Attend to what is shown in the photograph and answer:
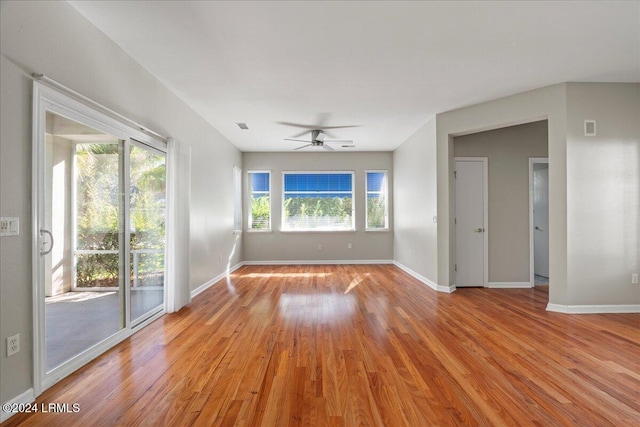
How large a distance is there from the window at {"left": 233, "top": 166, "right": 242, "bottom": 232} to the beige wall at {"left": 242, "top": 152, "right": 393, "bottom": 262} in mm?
216

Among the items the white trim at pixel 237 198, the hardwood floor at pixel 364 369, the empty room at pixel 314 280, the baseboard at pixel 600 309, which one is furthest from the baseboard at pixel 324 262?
the baseboard at pixel 600 309

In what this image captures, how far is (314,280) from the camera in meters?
5.74

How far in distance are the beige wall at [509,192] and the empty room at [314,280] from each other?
34mm

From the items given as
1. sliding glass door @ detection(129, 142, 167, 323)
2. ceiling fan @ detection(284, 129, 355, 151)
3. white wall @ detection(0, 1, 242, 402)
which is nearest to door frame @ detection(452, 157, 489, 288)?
ceiling fan @ detection(284, 129, 355, 151)

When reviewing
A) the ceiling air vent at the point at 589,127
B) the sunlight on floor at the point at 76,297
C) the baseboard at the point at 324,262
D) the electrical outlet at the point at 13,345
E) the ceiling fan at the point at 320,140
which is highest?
the ceiling fan at the point at 320,140

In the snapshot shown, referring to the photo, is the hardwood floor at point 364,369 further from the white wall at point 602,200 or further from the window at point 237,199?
the window at point 237,199

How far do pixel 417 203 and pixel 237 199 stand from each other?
4.05 m

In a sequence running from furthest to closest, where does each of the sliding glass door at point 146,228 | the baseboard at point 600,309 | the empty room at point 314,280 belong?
the baseboard at point 600,309 < the sliding glass door at point 146,228 < the empty room at point 314,280

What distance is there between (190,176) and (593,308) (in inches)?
216

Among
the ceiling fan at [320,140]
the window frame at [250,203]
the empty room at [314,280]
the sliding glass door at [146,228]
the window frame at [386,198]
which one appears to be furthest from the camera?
the window frame at [386,198]

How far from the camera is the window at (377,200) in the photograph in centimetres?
776

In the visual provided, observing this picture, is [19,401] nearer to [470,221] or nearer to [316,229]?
[470,221]

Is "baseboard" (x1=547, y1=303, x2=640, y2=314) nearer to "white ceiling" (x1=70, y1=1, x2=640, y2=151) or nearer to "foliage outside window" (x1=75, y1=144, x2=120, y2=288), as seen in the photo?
"white ceiling" (x1=70, y1=1, x2=640, y2=151)

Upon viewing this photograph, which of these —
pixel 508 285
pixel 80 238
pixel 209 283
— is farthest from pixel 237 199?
pixel 508 285
